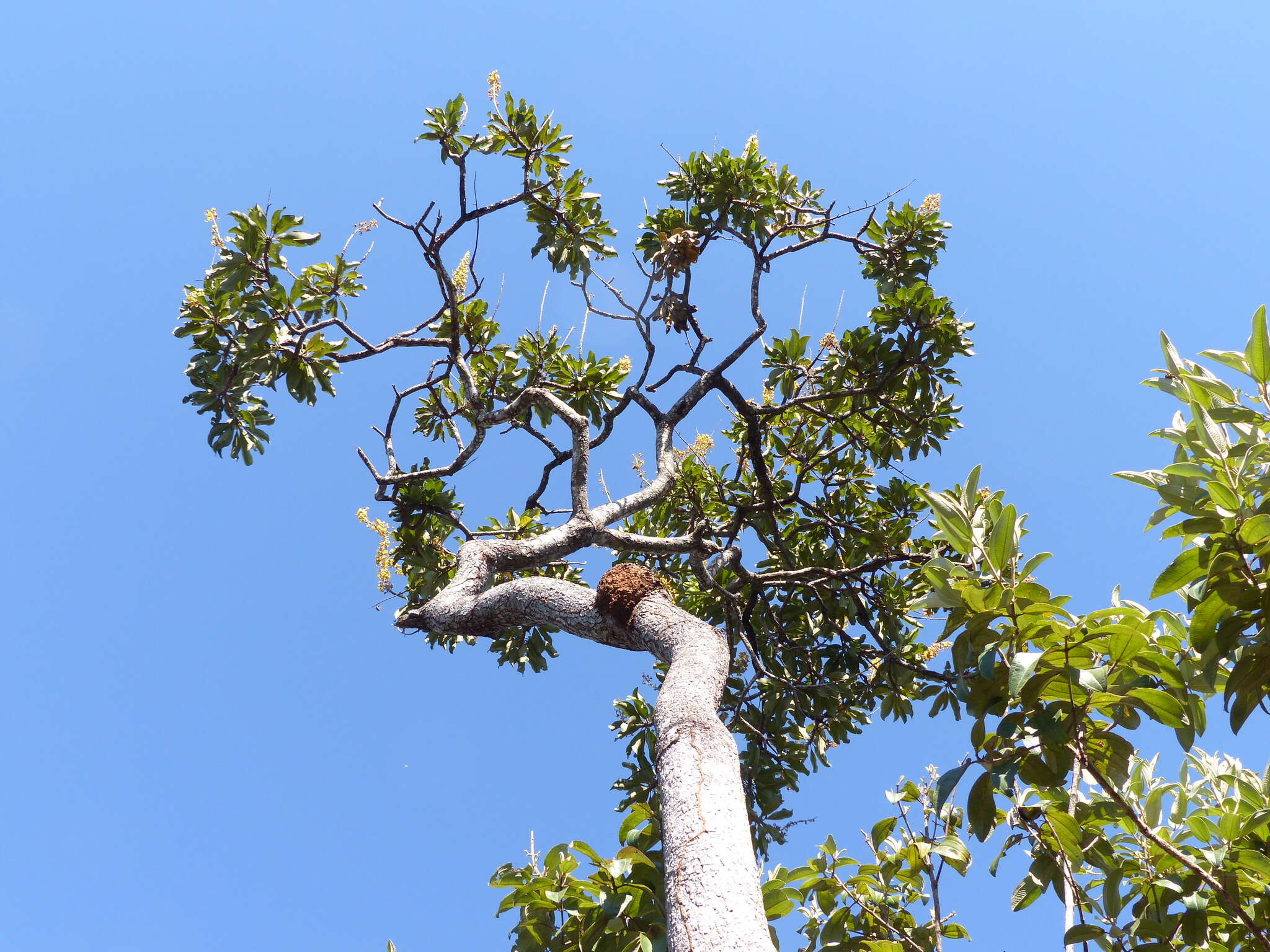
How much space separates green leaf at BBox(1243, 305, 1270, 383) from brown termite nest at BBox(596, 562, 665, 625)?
7.37ft

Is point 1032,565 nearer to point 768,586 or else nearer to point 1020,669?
point 1020,669

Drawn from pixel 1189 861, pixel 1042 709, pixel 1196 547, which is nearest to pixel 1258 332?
pixel 1196 547

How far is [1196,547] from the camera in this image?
2.31 m

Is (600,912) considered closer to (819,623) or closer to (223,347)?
(819,623)

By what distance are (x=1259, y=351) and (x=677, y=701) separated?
216cm

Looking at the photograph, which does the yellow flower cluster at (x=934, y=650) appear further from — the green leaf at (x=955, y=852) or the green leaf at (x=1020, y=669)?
the green leaf at (x=1020, y=669)

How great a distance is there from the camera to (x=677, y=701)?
272 cm

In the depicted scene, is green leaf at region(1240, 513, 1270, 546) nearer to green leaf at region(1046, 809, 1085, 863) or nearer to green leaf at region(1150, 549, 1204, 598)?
green leaf at region(1150, 549, 1204, 598)

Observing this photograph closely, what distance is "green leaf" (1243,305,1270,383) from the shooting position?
2.30 metres

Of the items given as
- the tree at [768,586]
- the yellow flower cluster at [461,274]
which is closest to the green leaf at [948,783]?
the tree at [768,586]

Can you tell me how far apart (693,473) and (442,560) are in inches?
83.6

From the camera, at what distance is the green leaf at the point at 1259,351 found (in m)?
2.30

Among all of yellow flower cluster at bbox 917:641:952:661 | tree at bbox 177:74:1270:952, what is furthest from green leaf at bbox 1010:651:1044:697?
yellow flower cluster at bbox 917:641:952:661

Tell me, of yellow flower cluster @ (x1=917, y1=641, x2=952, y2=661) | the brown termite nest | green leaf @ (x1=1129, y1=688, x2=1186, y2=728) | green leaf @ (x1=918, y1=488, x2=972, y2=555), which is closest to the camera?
green leaf @ (x1=1129, y1=688, x2=1186, y2=728)
